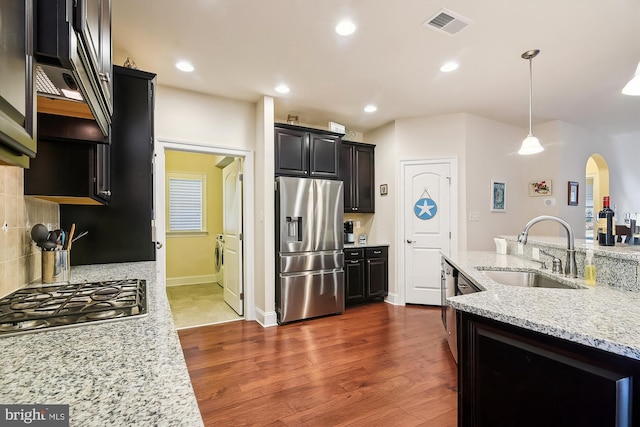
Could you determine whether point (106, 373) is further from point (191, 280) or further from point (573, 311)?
point (191, 280)

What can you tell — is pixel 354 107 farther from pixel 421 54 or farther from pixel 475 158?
pixel 475 158

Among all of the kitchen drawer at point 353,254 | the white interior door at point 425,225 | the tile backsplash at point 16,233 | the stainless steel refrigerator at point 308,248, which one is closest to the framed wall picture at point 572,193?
the white interior door at point 425,225

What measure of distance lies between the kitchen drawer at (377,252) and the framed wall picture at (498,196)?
1659 mm

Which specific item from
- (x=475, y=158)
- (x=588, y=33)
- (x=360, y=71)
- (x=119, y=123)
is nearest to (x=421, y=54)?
(x=360, y=71)

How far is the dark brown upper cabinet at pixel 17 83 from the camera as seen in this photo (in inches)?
19.7

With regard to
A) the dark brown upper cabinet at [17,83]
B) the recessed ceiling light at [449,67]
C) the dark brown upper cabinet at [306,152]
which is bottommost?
the dark brown upper cabinet at [17,83]

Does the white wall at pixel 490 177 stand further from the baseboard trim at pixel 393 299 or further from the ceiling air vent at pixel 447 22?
the ceiling air vent at pixel 447 22

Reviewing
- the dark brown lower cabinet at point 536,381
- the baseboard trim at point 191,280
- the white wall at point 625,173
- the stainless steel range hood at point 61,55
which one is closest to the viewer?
the stainless steel range hood at point 61,55

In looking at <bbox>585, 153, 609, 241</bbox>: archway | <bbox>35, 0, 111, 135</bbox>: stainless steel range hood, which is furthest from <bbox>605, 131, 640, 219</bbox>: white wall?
<bbox>35, 0, 111, 135</bbox>: stainless steel range hood

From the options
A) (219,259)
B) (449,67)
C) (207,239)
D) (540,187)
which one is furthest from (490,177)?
(207,239)

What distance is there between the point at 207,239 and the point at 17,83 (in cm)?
570

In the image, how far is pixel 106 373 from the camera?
68 cm

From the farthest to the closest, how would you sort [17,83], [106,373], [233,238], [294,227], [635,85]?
[233,238]
[294,227]
[635,85]
[106,373]
[17,83]

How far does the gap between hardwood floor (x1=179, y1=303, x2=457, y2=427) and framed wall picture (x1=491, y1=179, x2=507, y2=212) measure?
6.57ft
